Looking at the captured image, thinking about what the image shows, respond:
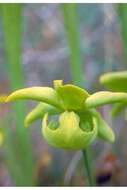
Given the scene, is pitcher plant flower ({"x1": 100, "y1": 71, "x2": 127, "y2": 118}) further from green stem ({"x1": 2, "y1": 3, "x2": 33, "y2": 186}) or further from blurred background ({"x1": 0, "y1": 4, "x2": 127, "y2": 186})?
blurred background ({"x1": 0, "y1": 4, "x2": 127, "y2": 186})

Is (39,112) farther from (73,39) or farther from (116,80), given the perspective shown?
(73,39)

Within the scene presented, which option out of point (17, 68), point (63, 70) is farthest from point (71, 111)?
point (63, 70)

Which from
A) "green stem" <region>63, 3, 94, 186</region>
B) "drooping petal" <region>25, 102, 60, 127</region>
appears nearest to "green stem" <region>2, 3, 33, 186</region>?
"green stem" <region>63, 3, 94, 186</region>

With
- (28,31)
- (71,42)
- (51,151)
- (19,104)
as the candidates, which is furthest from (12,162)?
(28,31)

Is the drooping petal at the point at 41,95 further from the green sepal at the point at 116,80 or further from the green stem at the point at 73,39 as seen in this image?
the green stem at the point at 73,39

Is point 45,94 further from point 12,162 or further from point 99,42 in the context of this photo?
point 99,42

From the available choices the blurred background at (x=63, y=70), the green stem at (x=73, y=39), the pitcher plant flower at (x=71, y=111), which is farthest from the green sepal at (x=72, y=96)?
the blurred background at (x=63, y=70)
